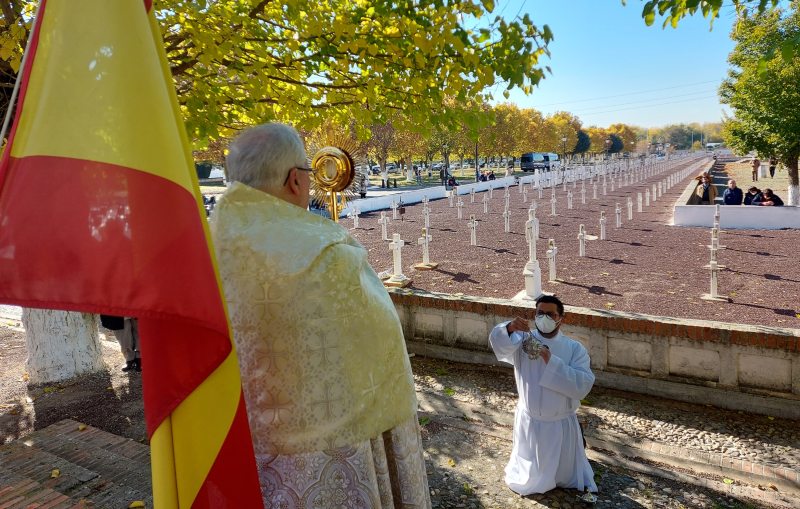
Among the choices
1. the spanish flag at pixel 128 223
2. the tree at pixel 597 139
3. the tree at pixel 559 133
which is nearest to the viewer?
the spanish flag at pixel 128 223

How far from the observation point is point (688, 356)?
18.1ft

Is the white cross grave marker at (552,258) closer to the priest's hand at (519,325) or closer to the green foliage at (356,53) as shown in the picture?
the green foliage at (356,53)

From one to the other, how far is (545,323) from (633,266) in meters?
9.11

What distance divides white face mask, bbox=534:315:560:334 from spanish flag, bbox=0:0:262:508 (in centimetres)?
271

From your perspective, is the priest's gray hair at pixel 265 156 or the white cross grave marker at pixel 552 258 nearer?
the priest's gray hair at pixel 265 156

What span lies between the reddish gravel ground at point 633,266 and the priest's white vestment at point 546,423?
16.4ft

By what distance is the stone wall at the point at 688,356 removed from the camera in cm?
512

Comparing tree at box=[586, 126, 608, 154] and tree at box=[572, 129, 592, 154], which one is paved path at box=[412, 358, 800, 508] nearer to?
tree at box=[572, 129, 592, 154]

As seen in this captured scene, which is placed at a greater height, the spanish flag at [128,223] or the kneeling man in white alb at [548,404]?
the spanish flag at [128,223]

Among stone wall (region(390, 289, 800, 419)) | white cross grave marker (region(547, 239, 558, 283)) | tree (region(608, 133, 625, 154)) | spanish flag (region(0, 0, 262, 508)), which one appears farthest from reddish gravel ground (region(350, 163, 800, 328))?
tree (region(608, 133, 625, 154))

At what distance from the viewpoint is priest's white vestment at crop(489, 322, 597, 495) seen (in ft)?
12.7

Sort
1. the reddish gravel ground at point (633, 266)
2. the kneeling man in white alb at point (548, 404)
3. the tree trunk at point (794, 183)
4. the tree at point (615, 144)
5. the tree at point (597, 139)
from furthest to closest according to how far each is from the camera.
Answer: the tree at point (615, 144), the tree at point (597, 139), the tree trunk at point (794, 183), the reddish gravel ground at point (633, 266), the kneeling man in white alb at point (548, 404)

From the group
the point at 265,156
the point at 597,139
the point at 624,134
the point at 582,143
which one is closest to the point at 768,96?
the point at 265,156

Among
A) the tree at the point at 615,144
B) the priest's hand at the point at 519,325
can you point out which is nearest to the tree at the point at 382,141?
the priest's hand at the point at 519,325
